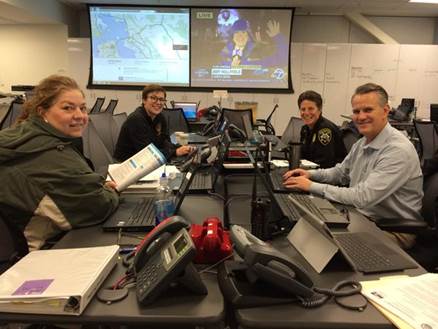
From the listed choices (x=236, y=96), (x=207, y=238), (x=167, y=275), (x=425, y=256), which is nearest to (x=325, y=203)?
(x=425, y=256)

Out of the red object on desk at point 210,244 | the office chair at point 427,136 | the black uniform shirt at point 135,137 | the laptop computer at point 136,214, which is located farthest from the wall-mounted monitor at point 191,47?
the red object on desk at point 210,244

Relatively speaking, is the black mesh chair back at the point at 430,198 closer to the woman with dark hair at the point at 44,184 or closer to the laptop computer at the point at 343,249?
the laptop computer at the point at 343,249

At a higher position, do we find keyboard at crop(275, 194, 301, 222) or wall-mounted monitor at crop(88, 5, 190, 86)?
wall-mounted monitor at crop(88, 5, 190, 86)

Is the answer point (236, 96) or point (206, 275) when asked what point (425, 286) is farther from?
point (236, 96)

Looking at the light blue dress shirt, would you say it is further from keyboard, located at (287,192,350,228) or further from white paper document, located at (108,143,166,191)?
white paper document, located at (108,143,166,191)

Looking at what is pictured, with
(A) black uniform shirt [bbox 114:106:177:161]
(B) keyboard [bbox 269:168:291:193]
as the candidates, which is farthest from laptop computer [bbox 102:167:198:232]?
(A) black uniform shirt [bbox 114:106:177:161]

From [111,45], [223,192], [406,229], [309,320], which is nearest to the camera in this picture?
[309,320]

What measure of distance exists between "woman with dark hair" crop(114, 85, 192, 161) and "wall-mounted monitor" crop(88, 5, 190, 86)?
430 centimetres

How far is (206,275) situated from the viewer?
Answer: 42.5 inches

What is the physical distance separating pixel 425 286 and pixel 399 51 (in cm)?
739

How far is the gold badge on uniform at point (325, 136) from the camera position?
2889 millimetres

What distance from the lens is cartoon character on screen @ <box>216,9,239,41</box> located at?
7020 mm

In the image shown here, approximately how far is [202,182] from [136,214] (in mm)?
547

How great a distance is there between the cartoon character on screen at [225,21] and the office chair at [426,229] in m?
5.86
